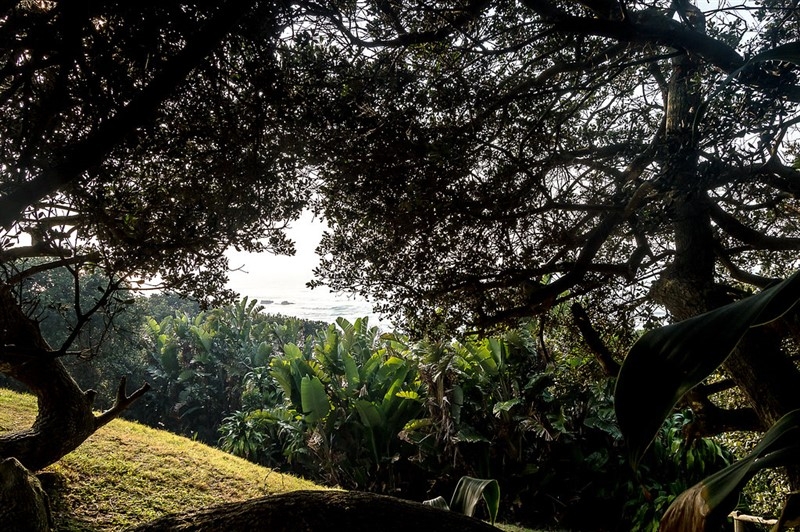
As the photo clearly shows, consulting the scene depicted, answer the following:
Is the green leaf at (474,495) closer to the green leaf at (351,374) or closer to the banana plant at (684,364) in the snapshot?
the banana plant at (684,364)

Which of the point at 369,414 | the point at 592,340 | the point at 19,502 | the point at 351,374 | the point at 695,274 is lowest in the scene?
the point at 369,414

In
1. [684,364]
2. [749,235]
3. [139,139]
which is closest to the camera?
[684,364]

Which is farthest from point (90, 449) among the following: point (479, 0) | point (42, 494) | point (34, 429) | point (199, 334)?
point (199, 334)

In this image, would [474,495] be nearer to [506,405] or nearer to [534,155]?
[534,155]

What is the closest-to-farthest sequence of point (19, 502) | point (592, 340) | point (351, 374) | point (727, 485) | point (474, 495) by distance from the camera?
point (727, 485) < point (474, 495) < point (19, 502) < point (592, 340) < point (351, 374)

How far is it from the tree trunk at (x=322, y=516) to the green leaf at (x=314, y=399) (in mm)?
6669

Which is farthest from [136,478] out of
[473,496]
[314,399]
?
[473,496]

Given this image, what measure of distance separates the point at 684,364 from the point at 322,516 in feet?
5.25

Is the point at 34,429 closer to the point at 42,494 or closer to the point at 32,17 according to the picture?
the point at 42,494

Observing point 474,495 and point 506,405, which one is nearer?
point 474,495

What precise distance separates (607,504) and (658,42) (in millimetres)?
8021

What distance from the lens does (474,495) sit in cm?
248

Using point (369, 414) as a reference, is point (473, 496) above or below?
above

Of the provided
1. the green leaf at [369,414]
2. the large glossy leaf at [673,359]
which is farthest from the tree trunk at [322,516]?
the green leaf at [369,414]
